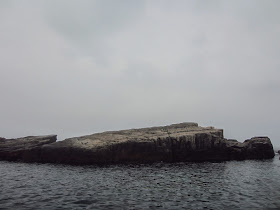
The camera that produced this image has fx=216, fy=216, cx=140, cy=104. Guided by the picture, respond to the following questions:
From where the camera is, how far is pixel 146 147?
47562 millimetres

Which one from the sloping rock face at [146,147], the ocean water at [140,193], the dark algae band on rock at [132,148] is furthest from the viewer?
the dark algae band on rock at [132,148]

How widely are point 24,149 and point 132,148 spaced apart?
996 inches

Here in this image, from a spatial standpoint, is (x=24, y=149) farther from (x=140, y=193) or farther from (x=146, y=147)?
(x=140, y=193)

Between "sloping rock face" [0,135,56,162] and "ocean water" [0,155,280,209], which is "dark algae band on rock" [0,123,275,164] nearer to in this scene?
"sloping rock face" [0,135,56,162]

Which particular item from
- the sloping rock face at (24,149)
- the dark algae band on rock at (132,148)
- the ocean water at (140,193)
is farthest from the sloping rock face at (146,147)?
the ocean water at (140,193)

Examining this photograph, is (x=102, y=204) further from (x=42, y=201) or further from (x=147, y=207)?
(x=42, y=201)

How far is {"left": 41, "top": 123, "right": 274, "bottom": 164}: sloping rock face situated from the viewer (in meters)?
44.4

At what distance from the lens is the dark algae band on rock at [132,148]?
146 ft

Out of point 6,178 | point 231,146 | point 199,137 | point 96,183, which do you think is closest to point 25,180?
point 6,178

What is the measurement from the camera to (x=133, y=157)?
156 feet

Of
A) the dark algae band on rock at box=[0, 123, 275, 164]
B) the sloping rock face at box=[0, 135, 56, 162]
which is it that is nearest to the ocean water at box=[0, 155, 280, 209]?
the dark algae band on rock at box=[0, 123, 275, 164]

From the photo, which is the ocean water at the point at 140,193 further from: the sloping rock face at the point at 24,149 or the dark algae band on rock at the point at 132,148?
the sloping rock face at the point at 24,149

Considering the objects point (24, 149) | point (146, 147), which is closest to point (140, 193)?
point (146, 147)

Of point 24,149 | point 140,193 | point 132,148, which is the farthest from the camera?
point 24,149
